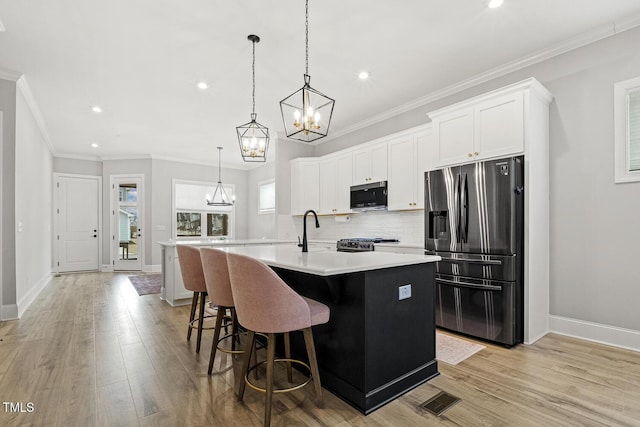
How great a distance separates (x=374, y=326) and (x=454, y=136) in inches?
96.8

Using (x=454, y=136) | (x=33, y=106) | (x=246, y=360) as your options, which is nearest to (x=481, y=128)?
(x=454, y=136)

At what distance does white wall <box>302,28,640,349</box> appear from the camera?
2.84 m

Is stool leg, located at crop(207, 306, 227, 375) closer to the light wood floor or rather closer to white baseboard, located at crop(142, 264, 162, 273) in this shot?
the light wood floor

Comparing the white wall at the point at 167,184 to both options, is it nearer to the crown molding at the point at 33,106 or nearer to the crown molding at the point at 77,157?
the crown molding at the point at 77,157

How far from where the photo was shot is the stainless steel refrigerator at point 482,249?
9.62 ft

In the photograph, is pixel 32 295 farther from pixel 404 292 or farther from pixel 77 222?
pixel 404 292

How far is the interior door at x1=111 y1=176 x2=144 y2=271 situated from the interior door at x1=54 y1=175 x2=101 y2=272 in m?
0.40

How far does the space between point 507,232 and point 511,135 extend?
3.07 ft

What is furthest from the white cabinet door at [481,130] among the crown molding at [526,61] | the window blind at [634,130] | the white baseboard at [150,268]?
the white baseboard at [150,268]

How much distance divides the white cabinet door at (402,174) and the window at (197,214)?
5756 mm

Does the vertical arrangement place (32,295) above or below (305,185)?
below

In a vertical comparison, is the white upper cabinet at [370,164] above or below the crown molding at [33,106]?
below

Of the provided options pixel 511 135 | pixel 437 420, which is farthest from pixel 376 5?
pixel 437 420

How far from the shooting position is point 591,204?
9.98ft
